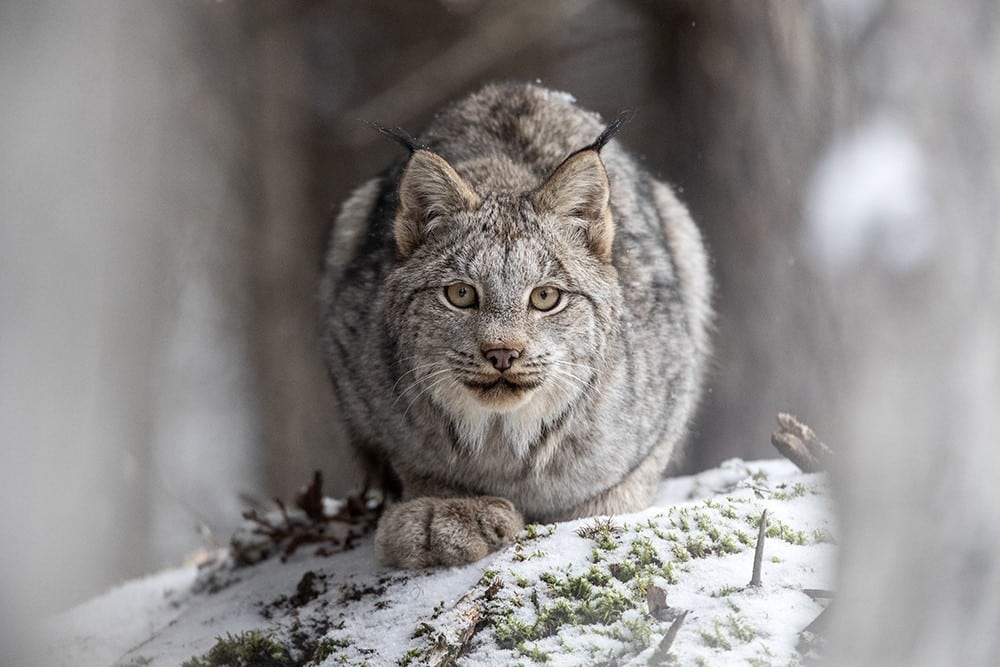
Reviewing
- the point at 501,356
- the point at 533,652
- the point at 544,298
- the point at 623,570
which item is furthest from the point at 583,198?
the point at 533,652

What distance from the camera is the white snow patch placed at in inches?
82.4

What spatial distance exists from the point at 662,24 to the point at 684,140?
71 cm

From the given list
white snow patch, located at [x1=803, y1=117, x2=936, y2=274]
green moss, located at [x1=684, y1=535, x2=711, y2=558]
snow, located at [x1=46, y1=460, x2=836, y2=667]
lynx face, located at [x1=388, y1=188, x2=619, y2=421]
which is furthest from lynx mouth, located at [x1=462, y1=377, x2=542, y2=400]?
white snow patch, located at [x1=803, y1=117, x2=936, y2=274]

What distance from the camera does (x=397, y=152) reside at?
22.5 feet

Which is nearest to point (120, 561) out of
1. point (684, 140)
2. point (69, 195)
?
point (69, 195)

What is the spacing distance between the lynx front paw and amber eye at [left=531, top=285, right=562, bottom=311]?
666mm

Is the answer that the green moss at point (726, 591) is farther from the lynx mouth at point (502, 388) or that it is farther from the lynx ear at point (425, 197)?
the lynx ear at point (425, 197)

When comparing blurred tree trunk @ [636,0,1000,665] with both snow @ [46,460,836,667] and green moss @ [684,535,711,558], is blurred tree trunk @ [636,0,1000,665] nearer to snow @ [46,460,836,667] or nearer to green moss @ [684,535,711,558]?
snow @ [46,460,836,667]

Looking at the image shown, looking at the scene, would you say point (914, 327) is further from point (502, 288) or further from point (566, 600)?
point (502, 288)

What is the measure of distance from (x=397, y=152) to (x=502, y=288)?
4.13m

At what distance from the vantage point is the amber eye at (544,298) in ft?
9.81

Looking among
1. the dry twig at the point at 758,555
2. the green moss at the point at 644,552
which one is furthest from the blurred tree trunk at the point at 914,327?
the green moss at the point at 644,552

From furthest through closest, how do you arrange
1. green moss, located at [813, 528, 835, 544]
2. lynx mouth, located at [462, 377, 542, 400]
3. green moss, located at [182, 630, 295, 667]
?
lynx mouth, located at [462, 377, 542, 400] → green moss, located at [182, 630, 295, 667] → green moss, located at [813, 528, 835, 544]

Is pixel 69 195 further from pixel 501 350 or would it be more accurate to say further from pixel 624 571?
pixel 624 571
